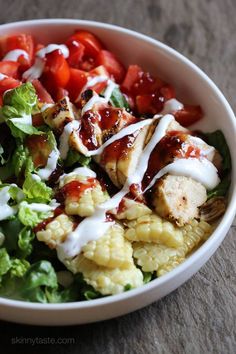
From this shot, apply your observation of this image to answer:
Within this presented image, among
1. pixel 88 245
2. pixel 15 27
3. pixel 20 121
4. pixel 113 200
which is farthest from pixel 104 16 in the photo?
pixel 88 245

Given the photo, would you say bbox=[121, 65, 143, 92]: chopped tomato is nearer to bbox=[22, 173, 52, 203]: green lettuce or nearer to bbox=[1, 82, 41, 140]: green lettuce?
bbox=[1, 82, 41, 140]: green lettuce

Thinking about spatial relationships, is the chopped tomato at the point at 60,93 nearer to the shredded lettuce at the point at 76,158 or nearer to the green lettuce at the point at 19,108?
the green lettuce at the point at 19,108

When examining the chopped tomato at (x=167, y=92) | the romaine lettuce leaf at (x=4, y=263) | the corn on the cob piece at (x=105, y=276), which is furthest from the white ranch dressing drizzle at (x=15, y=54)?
the corn on the cob piece at (x=105, y=276)

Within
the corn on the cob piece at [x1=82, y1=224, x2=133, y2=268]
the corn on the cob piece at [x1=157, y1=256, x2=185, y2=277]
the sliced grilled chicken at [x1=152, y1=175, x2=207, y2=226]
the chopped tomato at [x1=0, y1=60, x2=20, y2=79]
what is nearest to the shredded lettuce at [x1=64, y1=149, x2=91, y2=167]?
the sliced grilled chicken at [x1=152, y1=175, x2=207, y2=226]

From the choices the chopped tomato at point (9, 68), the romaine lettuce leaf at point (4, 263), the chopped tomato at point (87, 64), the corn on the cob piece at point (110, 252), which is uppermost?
the chopped tomato at point (87, 64)

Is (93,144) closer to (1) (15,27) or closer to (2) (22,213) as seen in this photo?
(2) (22,213)

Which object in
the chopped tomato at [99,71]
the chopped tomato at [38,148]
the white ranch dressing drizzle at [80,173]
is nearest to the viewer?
the white ranch dressing drizzle at [80,173]
